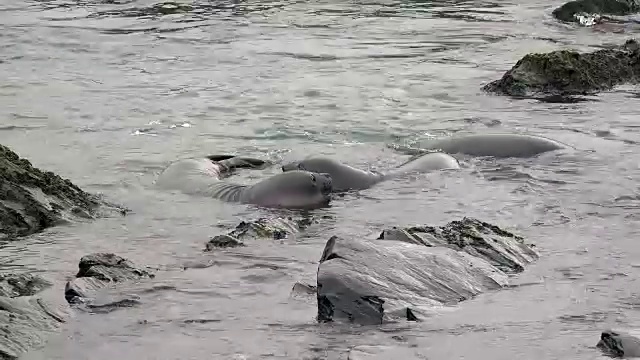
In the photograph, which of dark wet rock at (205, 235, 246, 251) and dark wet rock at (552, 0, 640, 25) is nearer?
dark wet rock at (205, 235, 246, 251)

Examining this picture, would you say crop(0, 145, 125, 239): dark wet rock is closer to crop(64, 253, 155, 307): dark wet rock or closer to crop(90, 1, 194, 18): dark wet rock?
crop(64, 253, 155, 307): dark wet rock

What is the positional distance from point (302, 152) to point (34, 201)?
259 centimetres

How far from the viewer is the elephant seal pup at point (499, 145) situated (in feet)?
25.5

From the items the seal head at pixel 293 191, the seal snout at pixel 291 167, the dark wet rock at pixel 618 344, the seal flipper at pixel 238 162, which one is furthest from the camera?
the seal flipper at pixel 238 162

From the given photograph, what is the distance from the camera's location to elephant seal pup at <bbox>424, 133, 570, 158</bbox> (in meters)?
7.77

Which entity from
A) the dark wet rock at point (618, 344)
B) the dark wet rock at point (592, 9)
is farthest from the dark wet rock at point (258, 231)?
the dark wet rock at point (592, 9)

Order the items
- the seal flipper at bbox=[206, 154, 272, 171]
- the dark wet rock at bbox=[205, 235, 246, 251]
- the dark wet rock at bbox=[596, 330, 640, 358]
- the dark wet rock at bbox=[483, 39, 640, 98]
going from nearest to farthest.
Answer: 1. the dark wet rock at bbox=[596, 330, 640, 358]
2. the dark wet rock at bbox=[205, 235, 246, 251]
3. the seal flipper at bbox=[206, 154, 272, 171]
4. the dark wet rock at bbox=[483, 39, 640, 98]

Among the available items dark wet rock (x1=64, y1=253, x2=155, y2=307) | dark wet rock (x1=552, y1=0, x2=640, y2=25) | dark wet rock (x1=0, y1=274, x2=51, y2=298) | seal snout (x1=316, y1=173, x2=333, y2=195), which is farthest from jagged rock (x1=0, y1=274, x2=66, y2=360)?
dark wet rock (x1=552, y1=0, x2=640, y2=25)

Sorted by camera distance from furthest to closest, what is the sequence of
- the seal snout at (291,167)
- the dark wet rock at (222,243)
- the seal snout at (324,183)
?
1. the seal snout at (291,167)
2. the seal snout at (324,183)
3. the dark wet rock at (222,243)

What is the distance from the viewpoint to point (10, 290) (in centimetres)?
482

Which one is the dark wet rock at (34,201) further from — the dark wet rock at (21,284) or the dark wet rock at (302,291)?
the dark wet rock at (302,291)

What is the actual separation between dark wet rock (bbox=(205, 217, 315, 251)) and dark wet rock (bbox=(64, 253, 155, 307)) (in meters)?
0.61

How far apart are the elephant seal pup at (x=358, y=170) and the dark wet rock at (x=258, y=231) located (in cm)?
92

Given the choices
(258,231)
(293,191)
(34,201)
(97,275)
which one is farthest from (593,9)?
(97,275)
